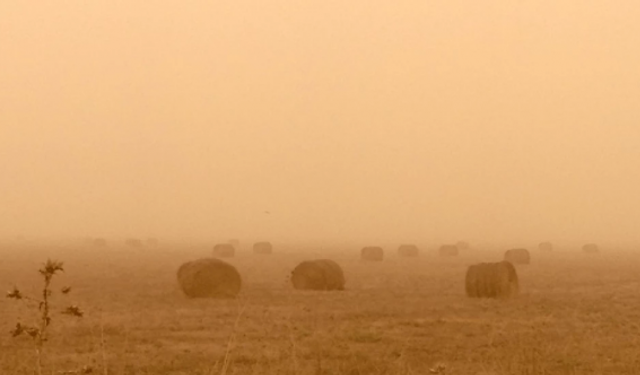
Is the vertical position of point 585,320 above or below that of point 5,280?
below

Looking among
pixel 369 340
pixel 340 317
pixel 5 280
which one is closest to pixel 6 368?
pixel 369 340

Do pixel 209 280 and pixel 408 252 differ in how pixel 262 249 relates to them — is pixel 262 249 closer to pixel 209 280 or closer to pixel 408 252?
pixel 408 252

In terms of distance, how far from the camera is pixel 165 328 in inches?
Answer: 628

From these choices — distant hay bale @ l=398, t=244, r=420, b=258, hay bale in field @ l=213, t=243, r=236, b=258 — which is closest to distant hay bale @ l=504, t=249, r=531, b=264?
distant hay bale @ l=398, t=244, r=420, b=258

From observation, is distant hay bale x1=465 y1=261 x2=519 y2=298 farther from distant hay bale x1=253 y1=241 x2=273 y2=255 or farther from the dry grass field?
distant hay bale x1=253 y1=241 x2=273 y2=255

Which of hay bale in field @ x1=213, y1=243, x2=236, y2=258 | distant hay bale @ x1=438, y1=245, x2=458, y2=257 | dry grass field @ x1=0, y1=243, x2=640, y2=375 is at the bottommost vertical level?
dry grass field @ x1=0, y1=243, x2=640, y2=375

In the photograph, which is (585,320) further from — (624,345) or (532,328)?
(624,345)

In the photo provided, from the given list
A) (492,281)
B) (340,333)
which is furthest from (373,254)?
(340,333)

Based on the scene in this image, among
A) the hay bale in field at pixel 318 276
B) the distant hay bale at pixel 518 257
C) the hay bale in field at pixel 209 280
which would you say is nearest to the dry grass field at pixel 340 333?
the hay bale in field at pixel 209 280

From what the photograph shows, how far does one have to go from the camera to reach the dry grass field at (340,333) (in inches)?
454

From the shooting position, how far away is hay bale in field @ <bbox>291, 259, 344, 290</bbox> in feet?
85.6

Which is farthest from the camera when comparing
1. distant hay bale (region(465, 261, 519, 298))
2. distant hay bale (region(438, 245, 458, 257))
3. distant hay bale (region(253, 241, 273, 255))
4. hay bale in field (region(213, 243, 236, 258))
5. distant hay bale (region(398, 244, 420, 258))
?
distant hay bale (region(253, 241, 273, 255))

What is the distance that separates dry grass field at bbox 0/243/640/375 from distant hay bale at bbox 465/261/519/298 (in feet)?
1.76

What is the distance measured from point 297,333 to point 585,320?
7.01 meters
